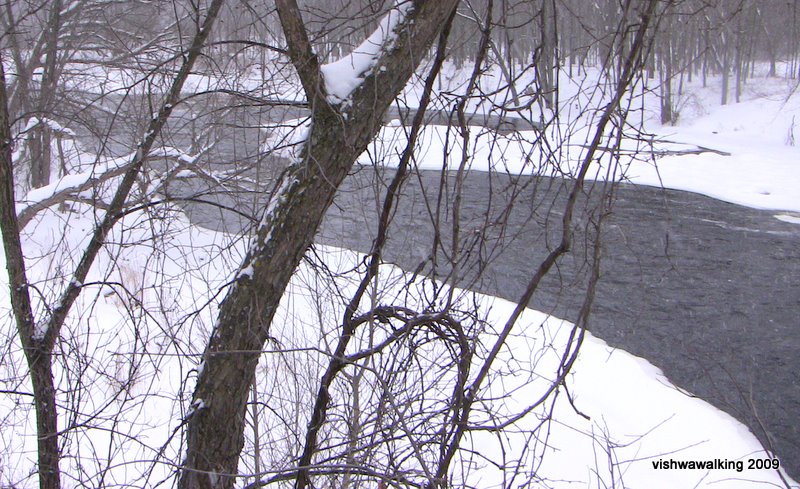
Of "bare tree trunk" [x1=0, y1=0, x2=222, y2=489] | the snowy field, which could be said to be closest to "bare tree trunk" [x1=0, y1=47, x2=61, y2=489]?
"bare tree trunk" [x1=0, y1=0, x2=222, y2=489]

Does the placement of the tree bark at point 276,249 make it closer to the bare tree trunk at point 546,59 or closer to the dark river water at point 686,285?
the bare tree trunk at point 546,59

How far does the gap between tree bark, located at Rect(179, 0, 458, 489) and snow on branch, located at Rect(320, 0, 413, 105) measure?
0.07 ft

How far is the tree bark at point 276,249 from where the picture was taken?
9.30 ft

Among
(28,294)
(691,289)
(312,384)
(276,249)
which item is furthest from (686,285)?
(276,249)

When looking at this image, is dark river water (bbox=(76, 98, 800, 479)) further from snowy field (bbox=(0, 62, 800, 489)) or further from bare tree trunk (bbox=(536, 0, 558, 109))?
bare tree trunk (bbox=(536, 0, 558, 109))

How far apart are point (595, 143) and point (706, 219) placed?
15.3 metres

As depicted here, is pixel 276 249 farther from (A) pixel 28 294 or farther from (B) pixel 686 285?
(B) pixel 686 285

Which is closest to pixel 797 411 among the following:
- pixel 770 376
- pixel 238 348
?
pixel 770 376

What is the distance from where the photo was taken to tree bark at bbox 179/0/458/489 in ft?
9.30

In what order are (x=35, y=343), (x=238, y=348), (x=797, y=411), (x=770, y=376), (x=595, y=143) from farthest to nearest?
1. (x=770, y=376)
2. (x=797, y=411)
3. (x=35, y=343)
4. (x=238, y=348)
5. (x=595, y=143)

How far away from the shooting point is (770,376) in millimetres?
8688

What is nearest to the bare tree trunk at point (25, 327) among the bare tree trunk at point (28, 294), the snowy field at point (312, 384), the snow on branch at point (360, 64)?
the bare tree trunk at point (28, 294)

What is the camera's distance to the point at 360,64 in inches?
115

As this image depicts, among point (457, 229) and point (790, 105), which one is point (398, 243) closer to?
point (457, 229)
